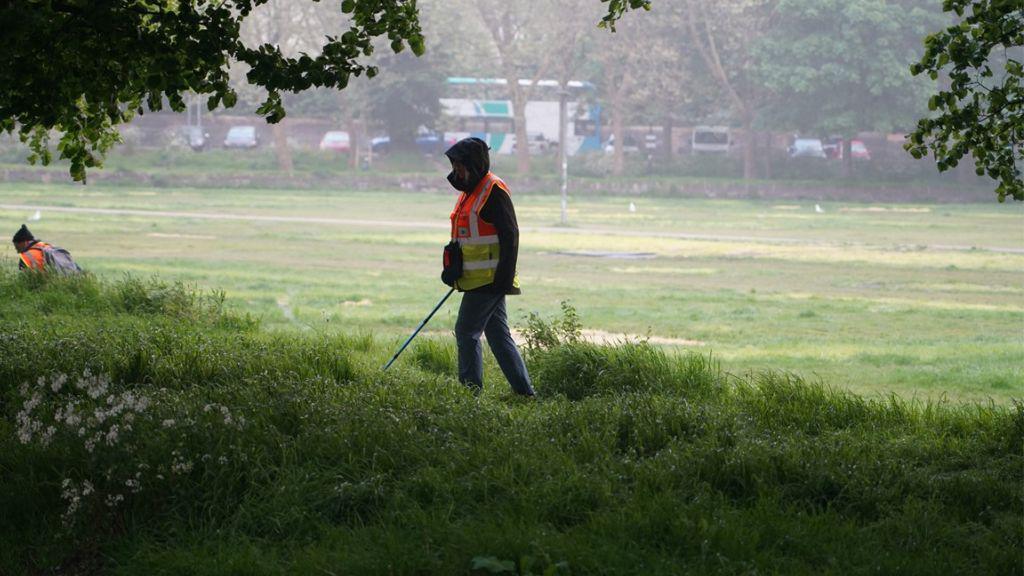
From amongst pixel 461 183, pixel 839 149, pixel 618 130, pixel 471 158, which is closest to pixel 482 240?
pixel 461 183

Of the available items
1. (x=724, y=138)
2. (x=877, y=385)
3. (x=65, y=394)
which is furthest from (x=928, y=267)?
(x=724, y=138)

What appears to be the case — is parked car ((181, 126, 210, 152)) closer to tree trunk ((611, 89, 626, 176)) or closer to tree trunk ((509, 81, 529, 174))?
tree trunk ((509, 81, 529, 174))

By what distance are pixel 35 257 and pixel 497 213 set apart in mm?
8349

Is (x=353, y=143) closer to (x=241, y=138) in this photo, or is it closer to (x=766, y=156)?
(x=241, y=138)

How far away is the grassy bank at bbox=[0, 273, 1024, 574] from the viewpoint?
4.72m

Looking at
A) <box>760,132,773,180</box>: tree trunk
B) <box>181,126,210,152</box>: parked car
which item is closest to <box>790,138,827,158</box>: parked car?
<box>760,132,773,180</box>: tree trunk

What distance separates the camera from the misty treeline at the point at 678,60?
2451 inches

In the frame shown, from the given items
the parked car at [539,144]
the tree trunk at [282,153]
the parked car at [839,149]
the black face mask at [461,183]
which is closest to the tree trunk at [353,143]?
the tree trunk at [282,153]

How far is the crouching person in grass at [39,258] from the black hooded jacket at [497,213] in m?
7.71

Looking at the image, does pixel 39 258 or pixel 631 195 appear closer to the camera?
pixel 39 258

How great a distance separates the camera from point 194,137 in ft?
247

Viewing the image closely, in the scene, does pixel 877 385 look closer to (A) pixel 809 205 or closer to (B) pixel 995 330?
(B) pixel 995 330

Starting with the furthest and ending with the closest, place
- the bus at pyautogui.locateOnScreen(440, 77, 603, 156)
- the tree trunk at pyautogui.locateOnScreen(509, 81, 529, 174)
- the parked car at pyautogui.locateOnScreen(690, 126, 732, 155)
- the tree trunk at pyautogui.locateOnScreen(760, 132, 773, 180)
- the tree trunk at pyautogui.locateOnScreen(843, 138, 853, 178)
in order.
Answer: the parked car at pyautogui.locateOnScreen(690, 126, 732, 155) < the bus at pyautogui.locateOnScreen(440, 77, 603, 156) < the tree trunk at pyautogui.locateOnScreen(760, 132, 773, 180) < the tree trunk at pyautogui.locateOnScreen(509, 81, 529, 174) < the tree trunk at pyautogui.locateOnScreen(843, 138, 853, 178)

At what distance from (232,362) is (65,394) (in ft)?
3.74
